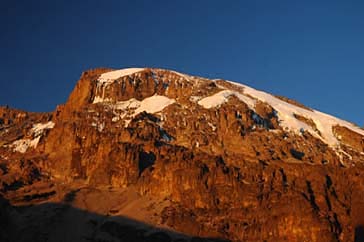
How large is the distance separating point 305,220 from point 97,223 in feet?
168

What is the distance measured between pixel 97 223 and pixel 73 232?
7.72 metres

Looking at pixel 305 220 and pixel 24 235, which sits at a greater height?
pixel 305 220

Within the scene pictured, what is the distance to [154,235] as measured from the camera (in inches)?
7338

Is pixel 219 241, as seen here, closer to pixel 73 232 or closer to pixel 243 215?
pixel 243 215

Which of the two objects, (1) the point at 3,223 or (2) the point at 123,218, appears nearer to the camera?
(1) the point at 3,223

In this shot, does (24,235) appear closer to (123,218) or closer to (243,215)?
(123,218)

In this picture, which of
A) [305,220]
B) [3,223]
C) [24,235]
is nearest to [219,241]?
[305,220]

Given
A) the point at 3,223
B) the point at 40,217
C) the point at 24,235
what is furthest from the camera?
the point at 40,217

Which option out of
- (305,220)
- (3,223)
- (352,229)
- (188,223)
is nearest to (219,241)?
(188,223)

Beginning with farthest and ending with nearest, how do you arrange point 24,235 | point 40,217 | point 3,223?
point 40,217 < point 24,235 < point 3,223

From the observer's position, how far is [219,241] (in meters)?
185

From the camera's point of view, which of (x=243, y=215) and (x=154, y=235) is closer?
(x=154, y=235)

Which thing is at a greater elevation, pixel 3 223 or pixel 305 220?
pixel 305 220

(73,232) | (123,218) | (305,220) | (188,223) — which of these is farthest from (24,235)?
(305,220)
